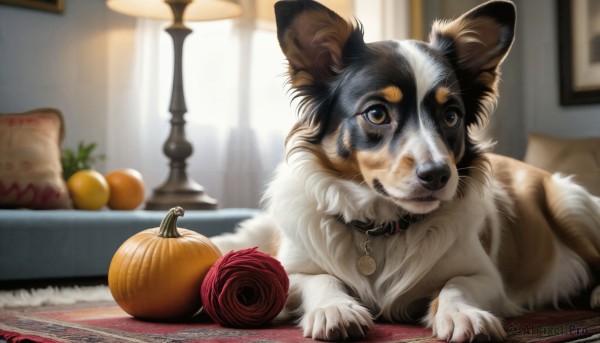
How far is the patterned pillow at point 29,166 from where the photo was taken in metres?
3.34

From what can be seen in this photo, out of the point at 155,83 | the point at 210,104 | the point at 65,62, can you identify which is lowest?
the point at 210,104

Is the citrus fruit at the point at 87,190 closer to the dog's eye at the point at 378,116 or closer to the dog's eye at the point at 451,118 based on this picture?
the dog's eye at the point at 378,116

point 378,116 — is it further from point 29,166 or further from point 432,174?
point 29,166

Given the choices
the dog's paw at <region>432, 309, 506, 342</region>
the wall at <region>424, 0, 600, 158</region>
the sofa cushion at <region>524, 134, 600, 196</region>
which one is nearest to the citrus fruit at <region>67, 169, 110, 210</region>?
the dog's paw at <region>432, 309, 506, 342</region>

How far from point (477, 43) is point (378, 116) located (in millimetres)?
484

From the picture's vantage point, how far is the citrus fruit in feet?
11.5

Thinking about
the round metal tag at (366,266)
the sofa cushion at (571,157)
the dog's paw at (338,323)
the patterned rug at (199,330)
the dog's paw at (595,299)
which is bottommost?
the dog's paw at (595,299)

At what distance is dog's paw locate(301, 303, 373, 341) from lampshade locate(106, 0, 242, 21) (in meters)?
2.65

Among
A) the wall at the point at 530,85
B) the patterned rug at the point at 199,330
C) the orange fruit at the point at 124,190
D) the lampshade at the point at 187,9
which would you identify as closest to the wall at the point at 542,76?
the wall at the point at 530,85

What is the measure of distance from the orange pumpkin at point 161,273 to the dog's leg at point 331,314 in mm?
334

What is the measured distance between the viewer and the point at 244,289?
6.42ft

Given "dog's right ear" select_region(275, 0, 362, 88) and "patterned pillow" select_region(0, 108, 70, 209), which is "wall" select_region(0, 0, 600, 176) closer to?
"patterned pillow" select_region(0, 108, 70, 209)

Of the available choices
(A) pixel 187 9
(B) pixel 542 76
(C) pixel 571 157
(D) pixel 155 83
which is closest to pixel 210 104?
(D) pixel 155 83

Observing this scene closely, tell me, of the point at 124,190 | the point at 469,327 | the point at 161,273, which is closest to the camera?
the point at 469,327
